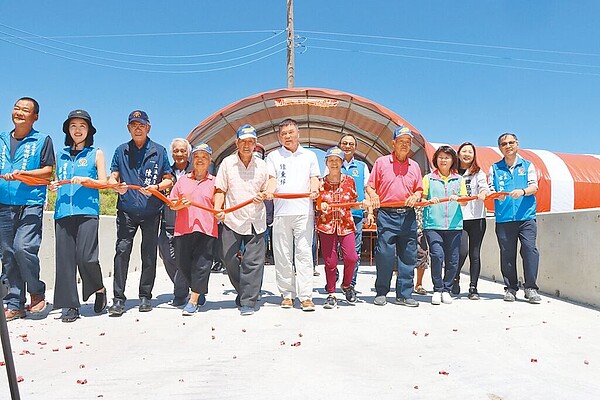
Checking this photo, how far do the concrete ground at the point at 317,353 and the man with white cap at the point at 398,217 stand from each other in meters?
0.26

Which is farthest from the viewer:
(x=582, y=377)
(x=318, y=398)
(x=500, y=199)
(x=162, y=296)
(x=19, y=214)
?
(x=162, y=296)

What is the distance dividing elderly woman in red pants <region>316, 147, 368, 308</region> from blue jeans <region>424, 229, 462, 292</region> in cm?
84

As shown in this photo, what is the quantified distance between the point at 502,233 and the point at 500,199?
0.38 meters

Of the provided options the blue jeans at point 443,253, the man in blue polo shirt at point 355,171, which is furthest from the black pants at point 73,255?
the blue jeans at point 443,253

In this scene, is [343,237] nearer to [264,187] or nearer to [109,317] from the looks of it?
[264,187]

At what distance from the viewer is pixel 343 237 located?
470 centimetres

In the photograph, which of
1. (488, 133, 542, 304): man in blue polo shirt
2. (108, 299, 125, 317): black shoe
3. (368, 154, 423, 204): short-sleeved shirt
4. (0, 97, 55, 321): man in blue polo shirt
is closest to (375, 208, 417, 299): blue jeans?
(368, 154, 423, 204): short-sleeved shirt

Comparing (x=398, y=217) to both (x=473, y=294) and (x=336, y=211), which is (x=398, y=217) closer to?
(x=336, y=211)

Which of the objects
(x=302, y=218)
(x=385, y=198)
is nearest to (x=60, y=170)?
(x=302, y=218)

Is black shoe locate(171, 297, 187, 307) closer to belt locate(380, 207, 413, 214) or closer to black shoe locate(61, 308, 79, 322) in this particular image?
black shoe locate(61, 308, 79, 322)

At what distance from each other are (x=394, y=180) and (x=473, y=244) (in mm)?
1368

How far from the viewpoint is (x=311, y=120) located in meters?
10.2

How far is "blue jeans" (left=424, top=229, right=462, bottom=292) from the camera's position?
16.0 feet

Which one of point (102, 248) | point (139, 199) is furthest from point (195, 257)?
point (102, 248)
